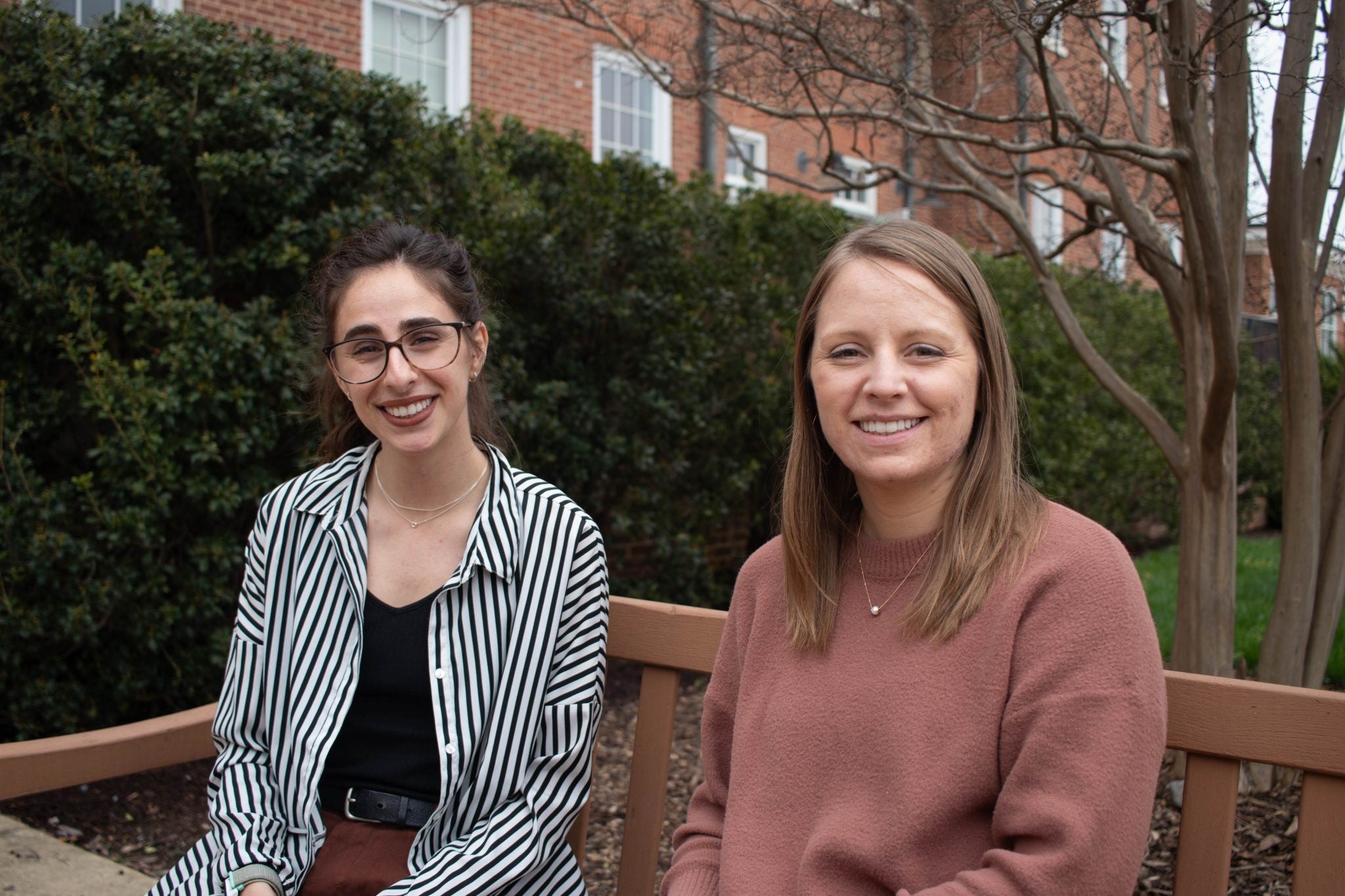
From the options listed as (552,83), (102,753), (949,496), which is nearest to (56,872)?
(102,753)

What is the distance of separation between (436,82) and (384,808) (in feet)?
28.1

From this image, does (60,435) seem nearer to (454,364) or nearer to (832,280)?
(454,364)

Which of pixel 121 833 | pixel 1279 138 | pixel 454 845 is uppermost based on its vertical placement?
pixel 1279 138

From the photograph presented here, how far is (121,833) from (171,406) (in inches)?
63.3

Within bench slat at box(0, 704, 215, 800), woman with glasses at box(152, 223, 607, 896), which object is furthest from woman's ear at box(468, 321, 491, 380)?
bench slat at box(0, 704, 215, 800)

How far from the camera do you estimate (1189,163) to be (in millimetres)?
2910

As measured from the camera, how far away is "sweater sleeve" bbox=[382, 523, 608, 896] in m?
2.08

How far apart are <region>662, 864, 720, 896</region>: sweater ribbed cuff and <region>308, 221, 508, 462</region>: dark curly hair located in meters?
1.12

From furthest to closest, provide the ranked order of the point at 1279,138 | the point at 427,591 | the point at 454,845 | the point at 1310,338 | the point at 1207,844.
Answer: the point at 1310,338, the point at 1279,138, the point at 427,591, the point at 454,845, the point at 1207,844

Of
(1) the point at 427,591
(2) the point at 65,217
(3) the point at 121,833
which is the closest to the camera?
(1) the point at 427,591

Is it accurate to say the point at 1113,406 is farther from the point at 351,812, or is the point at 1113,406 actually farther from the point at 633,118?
the point at 351,812

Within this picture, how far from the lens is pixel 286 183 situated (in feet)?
15.5

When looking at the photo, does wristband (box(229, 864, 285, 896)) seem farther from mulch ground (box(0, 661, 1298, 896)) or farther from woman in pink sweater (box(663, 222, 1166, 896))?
mulch ground (box(0, 661, 1298, 896))

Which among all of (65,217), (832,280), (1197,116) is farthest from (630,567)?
(832,280)
